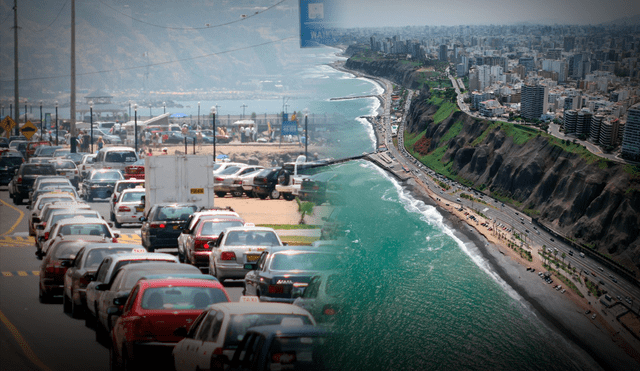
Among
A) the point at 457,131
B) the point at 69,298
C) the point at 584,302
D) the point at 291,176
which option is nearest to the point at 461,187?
the point at 457,131

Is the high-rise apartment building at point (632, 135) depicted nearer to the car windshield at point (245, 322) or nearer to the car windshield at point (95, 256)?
the car windshield at point (245, 322)

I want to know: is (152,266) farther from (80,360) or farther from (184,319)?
(184,319)

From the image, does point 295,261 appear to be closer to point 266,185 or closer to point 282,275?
point 282,275

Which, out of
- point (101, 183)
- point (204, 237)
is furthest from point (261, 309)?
point (101, 183)

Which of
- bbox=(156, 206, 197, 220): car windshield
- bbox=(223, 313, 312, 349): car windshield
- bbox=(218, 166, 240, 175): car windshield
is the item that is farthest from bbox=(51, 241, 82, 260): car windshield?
bbox=(218, 166, 240, 175): car windshield

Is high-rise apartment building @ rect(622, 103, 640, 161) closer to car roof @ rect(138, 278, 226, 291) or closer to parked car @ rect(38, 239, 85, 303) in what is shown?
car roof @ rect(138, 278, 226, 291)
